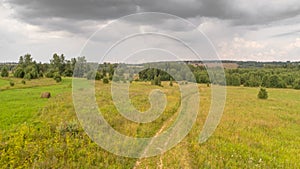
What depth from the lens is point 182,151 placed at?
1080 centimetres

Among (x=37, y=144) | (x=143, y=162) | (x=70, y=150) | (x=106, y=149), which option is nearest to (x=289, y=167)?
(x=143, y=162)

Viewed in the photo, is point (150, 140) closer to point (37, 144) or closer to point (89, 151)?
point (89, 151)

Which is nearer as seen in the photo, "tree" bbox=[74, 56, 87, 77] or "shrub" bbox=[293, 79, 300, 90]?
"tree" bbox=[74, 56, 87, 77]

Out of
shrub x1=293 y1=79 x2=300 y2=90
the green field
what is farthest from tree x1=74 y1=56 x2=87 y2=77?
shrub x1=293 y1=79 x2=300 y2=90

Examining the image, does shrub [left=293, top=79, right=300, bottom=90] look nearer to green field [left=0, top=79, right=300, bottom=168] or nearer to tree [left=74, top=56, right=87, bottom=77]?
→ green field [left=0, top=79, right=300, bottom=168]

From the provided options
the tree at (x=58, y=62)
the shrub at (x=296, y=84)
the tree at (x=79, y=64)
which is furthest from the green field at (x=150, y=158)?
the tree at (x=58, y=62)

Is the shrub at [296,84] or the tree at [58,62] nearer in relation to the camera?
the shrub at [296,84]

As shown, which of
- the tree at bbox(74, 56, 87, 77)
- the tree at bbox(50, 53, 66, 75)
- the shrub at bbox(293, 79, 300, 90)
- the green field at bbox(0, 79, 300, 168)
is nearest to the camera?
the green field at bbox(0, 79, 300, 168)

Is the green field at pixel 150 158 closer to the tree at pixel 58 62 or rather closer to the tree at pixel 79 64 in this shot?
the tree at pixel 79 64

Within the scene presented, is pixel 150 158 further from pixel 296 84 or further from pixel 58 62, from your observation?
pixel 58 62

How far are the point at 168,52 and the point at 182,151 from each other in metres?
5.41

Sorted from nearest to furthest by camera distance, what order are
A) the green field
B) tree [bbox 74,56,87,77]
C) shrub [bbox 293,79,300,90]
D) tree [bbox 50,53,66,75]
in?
the green field → tree [bbox 74,56,87,77] → shrub [bbox 293,79,300,90] → tree [bbox 50,53,66,75]

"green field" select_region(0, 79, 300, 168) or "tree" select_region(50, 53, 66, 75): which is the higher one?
"tree" select_region(50, 53, 66, 75)

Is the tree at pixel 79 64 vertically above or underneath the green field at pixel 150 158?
above
